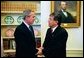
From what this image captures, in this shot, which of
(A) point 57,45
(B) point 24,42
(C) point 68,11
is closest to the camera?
(B) point 24,42

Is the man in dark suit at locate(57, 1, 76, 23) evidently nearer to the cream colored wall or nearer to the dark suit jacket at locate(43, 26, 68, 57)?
the cream colored wall

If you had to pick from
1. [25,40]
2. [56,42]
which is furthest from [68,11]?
[25,40]

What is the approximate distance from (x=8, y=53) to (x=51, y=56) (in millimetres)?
1651

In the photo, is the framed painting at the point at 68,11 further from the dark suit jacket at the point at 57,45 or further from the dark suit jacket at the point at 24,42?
the dark suit jacket at the point at 24,42

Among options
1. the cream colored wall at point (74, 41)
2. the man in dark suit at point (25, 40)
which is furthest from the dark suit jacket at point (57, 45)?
the cream colored wall at point (74, 41)

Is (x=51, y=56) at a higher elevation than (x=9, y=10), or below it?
below

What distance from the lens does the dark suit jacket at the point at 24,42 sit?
3.25 meters

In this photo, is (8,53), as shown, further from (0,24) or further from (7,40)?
(0,24)

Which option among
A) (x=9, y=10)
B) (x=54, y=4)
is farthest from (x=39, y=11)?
(x=9, y=10)

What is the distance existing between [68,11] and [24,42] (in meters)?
1.90

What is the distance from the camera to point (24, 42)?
10.7 ft

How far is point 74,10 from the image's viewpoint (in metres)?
4.85

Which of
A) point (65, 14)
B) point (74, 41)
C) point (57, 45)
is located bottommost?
Result: point (74, 41)

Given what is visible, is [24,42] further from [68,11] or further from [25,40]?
[68,11]
